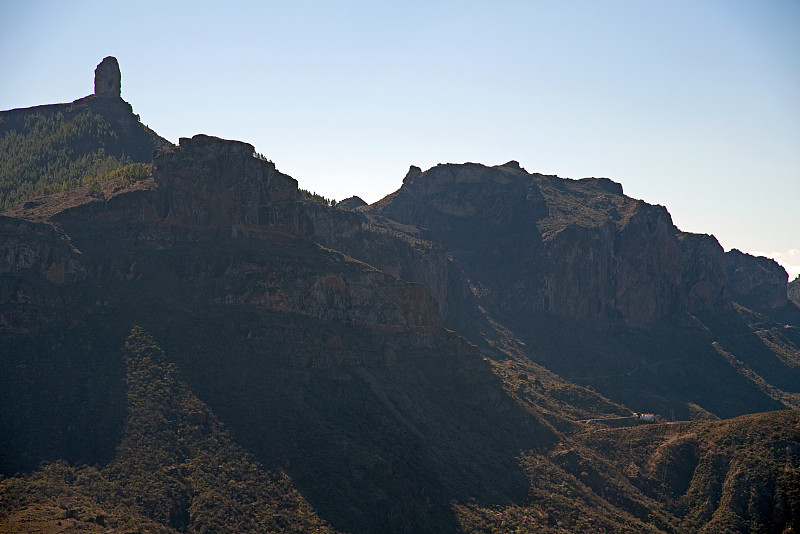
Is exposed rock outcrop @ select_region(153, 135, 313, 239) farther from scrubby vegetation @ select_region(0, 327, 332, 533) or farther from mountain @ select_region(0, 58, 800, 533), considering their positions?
scrubby vegetation @ select_region(0, 327, 332, 533)

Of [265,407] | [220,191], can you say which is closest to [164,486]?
[265,407]

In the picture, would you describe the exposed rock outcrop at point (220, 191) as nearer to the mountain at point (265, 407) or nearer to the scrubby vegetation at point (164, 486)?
the mountain at point (265, 407)

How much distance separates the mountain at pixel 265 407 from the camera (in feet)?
354

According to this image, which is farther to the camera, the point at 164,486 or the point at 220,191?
the point at 220,191

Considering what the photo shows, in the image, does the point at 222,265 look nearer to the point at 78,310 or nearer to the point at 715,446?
the point at 78,310

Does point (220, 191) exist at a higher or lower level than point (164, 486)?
higher

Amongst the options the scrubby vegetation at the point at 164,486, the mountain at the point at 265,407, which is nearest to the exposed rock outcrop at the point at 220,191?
the mountain at the point at 265,407

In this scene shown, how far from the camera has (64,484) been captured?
10156 centimetres

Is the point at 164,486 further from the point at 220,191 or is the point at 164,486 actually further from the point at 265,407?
the point at 220,191

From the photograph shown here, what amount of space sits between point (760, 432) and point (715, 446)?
795cm

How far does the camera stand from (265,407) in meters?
125

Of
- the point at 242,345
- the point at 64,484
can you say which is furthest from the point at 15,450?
the point at 242,345

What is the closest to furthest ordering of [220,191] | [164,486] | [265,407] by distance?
1. [164,486]
2. [265,407]
3. [220,191]

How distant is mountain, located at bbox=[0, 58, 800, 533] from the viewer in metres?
108
